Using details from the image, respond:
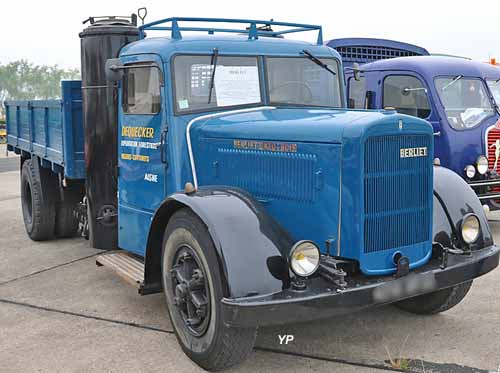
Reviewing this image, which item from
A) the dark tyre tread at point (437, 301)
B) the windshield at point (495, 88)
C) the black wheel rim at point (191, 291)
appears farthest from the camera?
the windshield at point (495, 88)

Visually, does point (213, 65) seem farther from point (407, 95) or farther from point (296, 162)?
point (407, 95)

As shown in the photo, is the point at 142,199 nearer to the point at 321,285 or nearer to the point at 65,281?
the point at 65,281

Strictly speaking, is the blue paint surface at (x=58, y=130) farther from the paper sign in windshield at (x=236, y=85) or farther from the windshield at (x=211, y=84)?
the paper sign in windshield at (x=236, y=85)

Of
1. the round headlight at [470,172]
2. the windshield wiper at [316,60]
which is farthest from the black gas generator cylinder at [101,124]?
the round headlight at [470,172]

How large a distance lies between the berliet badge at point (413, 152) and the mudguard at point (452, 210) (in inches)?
25.1

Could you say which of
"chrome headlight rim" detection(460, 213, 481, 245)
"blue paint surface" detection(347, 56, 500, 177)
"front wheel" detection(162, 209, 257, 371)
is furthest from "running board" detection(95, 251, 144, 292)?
"blue paint surface" detection(347, 56, 500, 177)

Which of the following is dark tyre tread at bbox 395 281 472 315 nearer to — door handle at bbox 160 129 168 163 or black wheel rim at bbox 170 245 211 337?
black wheel rim at bbox 170 245 211 337

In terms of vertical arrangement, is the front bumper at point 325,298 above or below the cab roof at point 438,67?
below

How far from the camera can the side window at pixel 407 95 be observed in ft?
27.8

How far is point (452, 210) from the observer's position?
15.0 feet

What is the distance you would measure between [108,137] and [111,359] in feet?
7.66

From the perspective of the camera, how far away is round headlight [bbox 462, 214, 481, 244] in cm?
442

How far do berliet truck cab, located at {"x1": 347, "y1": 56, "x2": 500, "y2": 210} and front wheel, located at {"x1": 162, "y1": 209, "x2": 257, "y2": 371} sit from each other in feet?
13.6

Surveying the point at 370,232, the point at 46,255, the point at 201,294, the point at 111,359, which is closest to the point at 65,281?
the point at 46,255
